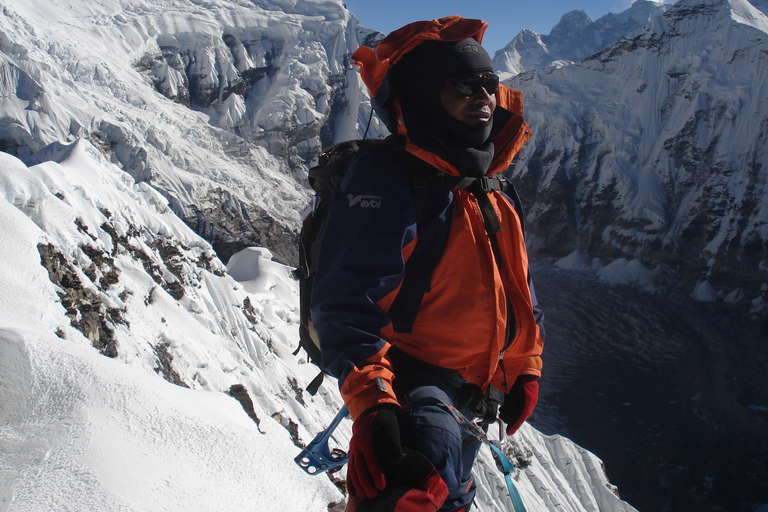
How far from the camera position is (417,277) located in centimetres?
260

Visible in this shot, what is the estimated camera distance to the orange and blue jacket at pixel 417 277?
2.26m

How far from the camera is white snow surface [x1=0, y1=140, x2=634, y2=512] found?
13.7ft

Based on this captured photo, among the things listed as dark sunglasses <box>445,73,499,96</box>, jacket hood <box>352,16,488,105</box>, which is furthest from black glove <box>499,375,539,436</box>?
jacket hood <box>352,16,488,105</box>

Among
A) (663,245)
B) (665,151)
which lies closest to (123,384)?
(663,245)

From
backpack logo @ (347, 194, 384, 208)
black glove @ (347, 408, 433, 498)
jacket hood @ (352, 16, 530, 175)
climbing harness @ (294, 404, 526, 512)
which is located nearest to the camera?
black glove @ (347, 408, 433, 498)

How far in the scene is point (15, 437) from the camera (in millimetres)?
4277

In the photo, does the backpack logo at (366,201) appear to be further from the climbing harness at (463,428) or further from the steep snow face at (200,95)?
the steep snow face at (200,95)

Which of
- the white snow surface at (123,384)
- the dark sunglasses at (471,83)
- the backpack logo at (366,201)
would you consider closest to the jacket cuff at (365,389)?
the backpack logo at (366,201)

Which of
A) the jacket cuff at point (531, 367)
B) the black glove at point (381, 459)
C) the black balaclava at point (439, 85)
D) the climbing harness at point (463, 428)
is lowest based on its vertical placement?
the climbing harness at point (463, 428)

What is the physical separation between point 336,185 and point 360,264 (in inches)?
26.8

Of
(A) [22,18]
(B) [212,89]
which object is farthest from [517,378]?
(B) [212,89]

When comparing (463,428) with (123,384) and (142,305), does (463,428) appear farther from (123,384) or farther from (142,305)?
(142,305)

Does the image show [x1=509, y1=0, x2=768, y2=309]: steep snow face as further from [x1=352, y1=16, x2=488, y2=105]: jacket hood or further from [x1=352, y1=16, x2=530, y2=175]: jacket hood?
[x1=352, y1=16, x2=488, y2=105]: jacket hood

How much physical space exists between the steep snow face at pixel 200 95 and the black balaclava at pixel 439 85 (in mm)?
86484
